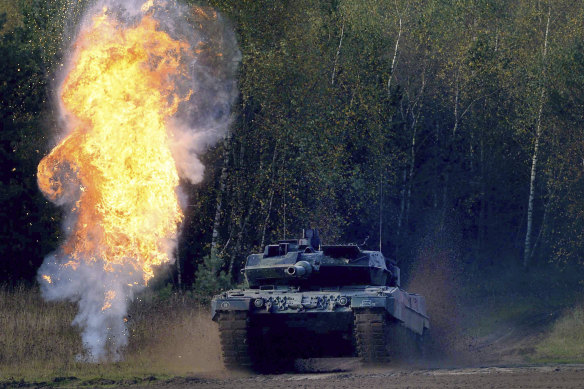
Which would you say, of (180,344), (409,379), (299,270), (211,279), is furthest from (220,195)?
(409,379)

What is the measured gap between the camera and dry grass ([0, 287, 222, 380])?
18.6 metres

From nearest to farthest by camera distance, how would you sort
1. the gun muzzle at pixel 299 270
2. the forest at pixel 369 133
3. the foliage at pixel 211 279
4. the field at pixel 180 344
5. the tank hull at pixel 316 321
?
the tank hull at pixel 316 321 → the field at pixel 180 344 → the gun muzzle at pixel 299 270 → the foliage at pixel 211 279 → the forest at pixel 369 133

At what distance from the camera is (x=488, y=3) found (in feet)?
149

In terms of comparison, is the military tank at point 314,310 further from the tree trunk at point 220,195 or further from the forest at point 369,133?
the tree trunk at point 220,195

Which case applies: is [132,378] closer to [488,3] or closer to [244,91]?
[244,91]

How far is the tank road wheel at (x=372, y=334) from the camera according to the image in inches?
683

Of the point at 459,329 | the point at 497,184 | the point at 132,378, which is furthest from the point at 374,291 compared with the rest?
the point at 497,184

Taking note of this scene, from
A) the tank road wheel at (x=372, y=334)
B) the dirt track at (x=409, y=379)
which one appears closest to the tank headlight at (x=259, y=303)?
the dirt track at (x=409, y=379)

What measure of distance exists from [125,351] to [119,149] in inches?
169

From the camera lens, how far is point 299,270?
1870 cm

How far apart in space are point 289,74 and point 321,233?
489cm

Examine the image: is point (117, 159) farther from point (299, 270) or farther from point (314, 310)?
point (314, 310)

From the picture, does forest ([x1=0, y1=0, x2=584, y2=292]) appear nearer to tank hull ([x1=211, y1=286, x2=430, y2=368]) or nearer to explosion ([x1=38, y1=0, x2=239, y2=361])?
tank hull ([x1=211, y1=286, x2=430, y2=368])

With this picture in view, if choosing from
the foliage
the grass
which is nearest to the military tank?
the grass
